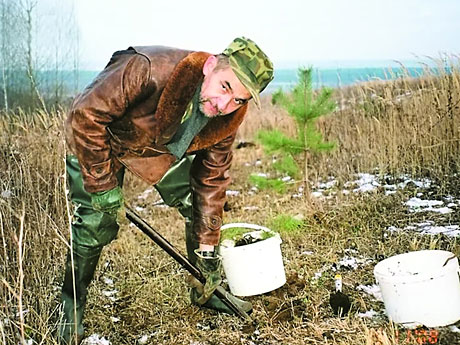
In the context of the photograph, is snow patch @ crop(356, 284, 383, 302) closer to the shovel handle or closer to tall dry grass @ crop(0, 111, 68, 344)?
the shovel handle

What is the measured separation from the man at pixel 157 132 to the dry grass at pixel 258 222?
23 cm

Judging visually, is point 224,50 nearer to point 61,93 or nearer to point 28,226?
point 28,226

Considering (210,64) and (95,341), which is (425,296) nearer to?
(210,64)

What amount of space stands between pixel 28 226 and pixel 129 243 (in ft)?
4.11

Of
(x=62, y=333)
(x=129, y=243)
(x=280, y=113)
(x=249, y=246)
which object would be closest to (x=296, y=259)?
(x=249, y=246)

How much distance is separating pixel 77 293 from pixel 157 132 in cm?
102

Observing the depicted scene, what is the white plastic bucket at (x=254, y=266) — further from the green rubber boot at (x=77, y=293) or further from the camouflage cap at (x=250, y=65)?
the camouflage cap at (x=250, y=65)

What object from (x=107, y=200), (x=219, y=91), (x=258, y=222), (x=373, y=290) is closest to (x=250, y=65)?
(x=219, y=91)

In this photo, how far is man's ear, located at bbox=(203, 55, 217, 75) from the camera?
2.44 metres

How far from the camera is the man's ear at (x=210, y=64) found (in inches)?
96.0

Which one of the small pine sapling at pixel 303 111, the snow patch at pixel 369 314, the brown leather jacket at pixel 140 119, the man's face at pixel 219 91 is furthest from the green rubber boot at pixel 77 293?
the small pine sapling at pixel 303 111

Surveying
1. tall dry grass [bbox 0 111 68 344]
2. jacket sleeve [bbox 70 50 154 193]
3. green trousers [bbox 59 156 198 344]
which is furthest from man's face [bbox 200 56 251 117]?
tall dry grass [bbox 0 111 68 344]

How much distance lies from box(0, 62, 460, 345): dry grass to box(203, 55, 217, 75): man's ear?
0.91 m

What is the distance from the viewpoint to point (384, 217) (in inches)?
170
